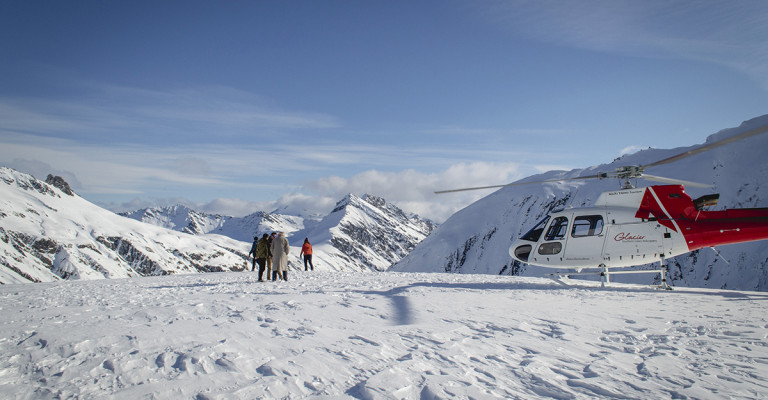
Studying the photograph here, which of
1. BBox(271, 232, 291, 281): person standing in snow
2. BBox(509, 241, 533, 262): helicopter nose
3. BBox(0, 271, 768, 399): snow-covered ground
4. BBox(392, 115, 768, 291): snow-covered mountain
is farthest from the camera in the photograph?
BBox(392, 115, 768, 291): snow-covered mountain

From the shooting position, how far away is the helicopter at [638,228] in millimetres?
12617

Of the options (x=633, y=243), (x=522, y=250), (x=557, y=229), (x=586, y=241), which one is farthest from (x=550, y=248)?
Result: (x=633, y=243)

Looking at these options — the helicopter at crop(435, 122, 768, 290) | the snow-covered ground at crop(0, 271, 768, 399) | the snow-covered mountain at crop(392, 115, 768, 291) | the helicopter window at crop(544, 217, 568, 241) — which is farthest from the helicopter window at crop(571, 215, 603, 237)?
the snow-covered mountain at crop(392, 115, 768, 291)

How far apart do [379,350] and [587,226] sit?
11.2 m

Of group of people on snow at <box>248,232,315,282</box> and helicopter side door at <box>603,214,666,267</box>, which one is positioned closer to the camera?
helicopter side door at <box>603,214,666,267</box>

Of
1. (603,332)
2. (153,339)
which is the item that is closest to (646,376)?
(603,332)

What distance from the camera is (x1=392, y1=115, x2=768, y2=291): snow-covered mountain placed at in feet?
89.5

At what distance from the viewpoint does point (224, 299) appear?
9.95m

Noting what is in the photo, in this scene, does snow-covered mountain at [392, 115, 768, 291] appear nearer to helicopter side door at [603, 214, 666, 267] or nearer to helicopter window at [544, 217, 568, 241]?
helicopter side door at [603, 214, 666, 267]

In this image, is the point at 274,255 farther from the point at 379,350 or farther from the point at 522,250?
the point at 379,350

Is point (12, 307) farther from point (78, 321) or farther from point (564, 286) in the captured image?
point (564, 286)

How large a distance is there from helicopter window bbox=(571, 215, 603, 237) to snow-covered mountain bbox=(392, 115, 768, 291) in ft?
65.1

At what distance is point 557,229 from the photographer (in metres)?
14.1

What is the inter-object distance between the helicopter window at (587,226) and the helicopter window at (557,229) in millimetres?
300
